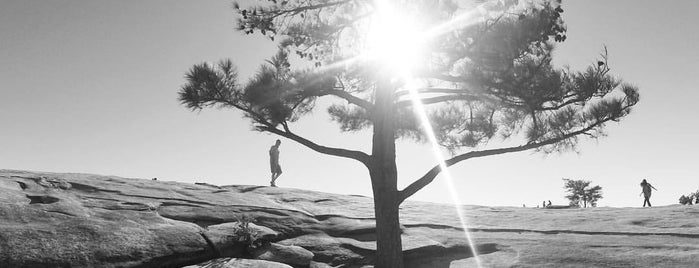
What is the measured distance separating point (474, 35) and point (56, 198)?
8.25 metres

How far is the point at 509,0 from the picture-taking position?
→ 311 inches

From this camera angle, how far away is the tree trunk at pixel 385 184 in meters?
8.20

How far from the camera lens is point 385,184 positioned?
27.4ft

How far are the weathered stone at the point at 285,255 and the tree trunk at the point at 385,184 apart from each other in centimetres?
128

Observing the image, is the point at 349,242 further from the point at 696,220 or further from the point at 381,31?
the point at 696,220

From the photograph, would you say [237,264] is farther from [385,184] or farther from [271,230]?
[385,184]

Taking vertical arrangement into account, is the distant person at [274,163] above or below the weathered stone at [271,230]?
above

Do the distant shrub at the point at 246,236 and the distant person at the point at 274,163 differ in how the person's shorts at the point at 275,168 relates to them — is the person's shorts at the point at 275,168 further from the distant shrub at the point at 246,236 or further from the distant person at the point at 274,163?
the distant shrub at the point at 246,236

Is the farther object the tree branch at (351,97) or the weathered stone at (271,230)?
the tree branch at (351,97)

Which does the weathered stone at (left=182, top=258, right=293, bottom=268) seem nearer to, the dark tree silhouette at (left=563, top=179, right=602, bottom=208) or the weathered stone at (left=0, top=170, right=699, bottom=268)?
the weathered stone at (left=0, top=170, right=699, bottom=268)

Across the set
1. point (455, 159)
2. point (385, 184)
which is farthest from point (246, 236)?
point (455, 159)

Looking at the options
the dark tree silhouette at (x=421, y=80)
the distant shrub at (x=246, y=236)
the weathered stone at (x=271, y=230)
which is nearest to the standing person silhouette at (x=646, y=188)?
the weathered stone at (x=271, y=230)

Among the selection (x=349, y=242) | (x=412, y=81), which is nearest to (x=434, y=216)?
(x=349, y=242)

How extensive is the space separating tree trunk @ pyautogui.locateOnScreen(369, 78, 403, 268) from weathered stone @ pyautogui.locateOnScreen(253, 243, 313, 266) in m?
1.28
